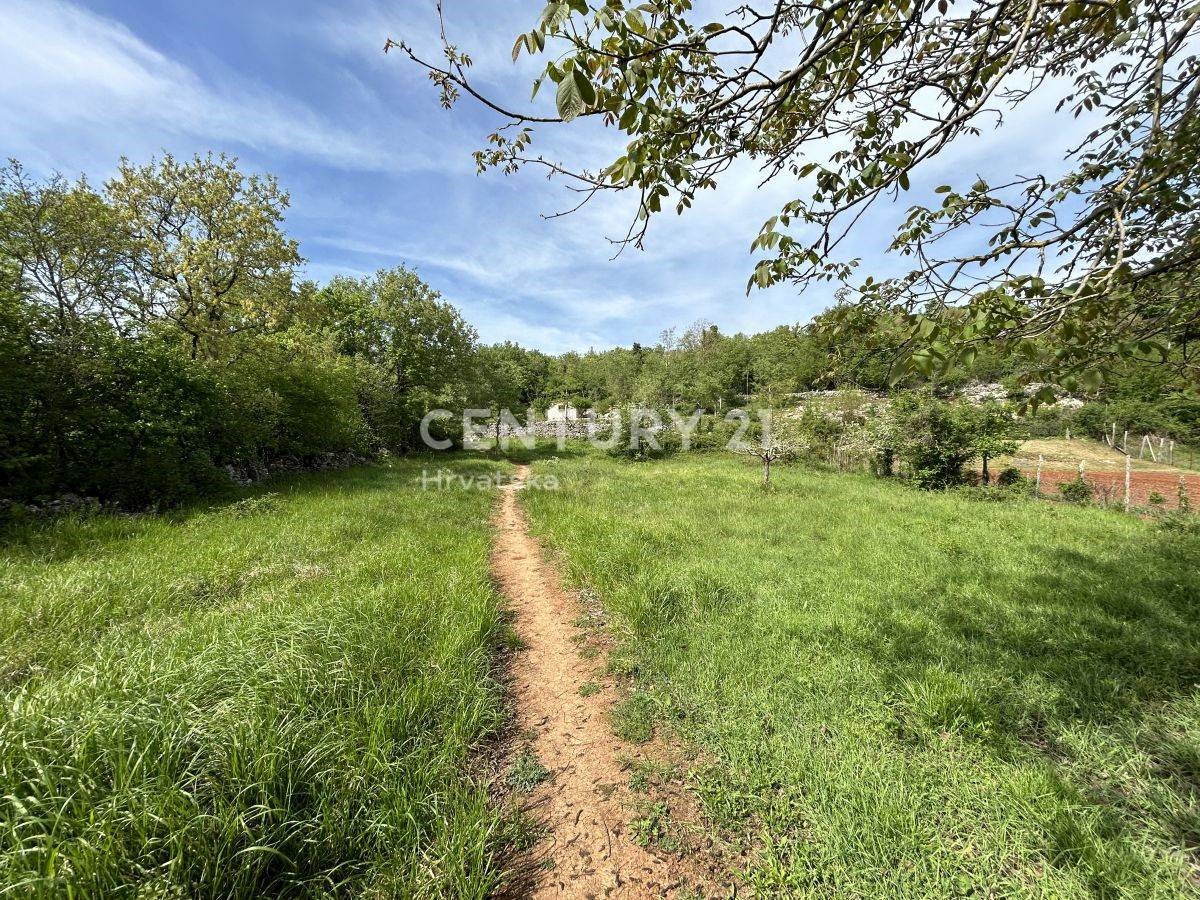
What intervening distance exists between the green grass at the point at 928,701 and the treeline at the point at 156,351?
8761 millimetres

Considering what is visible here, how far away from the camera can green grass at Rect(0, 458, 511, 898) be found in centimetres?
180

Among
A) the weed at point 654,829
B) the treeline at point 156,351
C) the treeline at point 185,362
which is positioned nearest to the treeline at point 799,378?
the treeline at point 185,362

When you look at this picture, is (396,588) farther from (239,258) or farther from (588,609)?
(239,258)

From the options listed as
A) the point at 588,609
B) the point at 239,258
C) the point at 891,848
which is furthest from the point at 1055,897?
the point at 239,258

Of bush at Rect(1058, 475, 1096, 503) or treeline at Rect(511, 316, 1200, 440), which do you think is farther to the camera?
bush at Rect(1058, 475, 1096, 503)

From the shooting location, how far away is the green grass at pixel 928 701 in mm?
2250

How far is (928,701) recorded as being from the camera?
11.0 feet

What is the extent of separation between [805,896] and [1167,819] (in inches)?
90.1

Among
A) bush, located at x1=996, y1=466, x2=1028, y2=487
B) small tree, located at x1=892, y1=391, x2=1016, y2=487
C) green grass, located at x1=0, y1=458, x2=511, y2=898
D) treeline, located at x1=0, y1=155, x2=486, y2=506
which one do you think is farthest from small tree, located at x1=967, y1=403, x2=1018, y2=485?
treeline, located at x1=0, y1=155, x2=486, y2=506

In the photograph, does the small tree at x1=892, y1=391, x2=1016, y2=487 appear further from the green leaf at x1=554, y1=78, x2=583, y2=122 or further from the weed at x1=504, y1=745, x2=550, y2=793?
the green leaf at x1=554, y1=78, x2=583, y2=122

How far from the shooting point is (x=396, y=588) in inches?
191

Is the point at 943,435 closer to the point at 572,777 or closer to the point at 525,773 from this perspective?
the point at 572,777

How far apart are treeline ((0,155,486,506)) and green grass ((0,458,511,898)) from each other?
3206mm

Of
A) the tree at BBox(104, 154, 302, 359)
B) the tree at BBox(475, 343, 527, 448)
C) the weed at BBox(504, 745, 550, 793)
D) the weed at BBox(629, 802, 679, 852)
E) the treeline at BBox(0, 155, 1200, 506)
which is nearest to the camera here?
the weed at BBox(629, 802, 679, 852)
